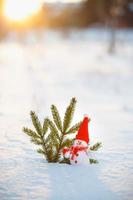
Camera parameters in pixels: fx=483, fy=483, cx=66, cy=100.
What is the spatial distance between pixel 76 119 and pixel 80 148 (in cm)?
287

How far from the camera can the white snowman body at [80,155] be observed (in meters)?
5.53

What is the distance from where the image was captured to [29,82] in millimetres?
13641

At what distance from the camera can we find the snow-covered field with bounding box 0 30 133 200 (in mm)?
4945

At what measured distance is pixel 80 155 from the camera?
219 inches

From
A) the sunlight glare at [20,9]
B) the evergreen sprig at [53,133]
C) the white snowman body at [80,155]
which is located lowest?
the white snowman body at [80,155]

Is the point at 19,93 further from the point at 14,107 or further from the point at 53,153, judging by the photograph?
the point at 53,153

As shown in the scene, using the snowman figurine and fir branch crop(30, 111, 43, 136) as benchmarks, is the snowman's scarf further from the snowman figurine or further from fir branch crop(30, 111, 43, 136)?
fir branch crop(30, 111, 43, 136)

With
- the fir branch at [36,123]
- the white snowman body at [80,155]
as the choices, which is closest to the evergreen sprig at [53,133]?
the fir branch at [36,123]

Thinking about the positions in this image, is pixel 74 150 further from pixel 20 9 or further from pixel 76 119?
pixel 20 9

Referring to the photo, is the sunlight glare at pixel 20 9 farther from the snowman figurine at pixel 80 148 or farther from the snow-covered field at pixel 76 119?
the snowman figurine at pixel 80 148

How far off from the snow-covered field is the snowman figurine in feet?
0.35

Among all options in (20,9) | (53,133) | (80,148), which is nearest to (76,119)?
(53,133)

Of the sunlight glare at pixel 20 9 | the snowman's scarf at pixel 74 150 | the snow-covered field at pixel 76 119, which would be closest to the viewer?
the snow-covered field at pixel 76 119

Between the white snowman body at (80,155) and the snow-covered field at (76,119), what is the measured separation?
0.28 ft
